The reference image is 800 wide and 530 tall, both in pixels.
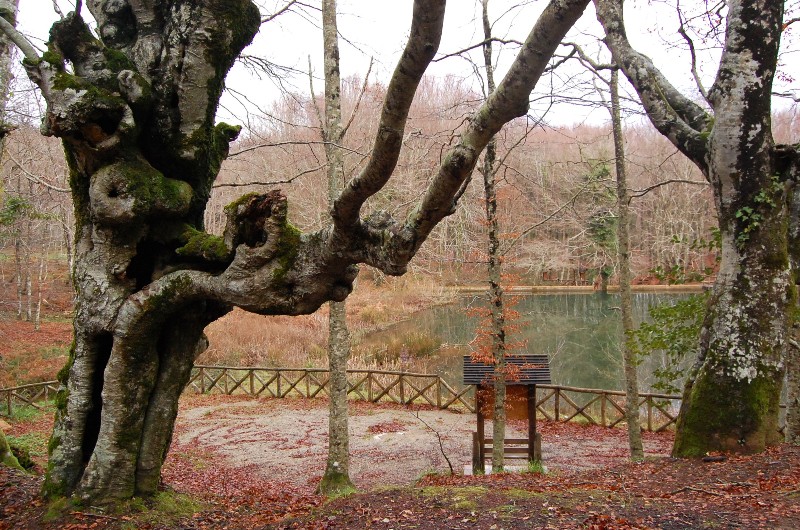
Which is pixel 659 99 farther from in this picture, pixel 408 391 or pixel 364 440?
pixel 408 391

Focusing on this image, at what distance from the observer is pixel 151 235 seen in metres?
4.38

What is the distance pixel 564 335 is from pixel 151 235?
66.4 feet

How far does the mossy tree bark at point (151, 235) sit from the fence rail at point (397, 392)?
35.6 ft

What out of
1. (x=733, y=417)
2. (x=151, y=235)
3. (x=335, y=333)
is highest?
(x=151, y=235)

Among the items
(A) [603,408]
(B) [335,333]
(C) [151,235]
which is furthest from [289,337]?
(C) [151,235]

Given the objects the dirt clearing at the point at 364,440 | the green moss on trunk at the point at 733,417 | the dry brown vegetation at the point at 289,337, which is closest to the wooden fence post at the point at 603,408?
the dirt clearing at the point at 364,440

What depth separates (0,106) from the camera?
6637 millimetres

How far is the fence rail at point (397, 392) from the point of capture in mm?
13862

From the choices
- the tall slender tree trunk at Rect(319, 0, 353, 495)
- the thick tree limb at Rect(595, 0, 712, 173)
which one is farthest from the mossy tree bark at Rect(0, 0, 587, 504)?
the thick tree limb at Rect(595, 0, 712, 173)

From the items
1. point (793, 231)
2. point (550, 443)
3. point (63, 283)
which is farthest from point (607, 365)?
point (63, 283)

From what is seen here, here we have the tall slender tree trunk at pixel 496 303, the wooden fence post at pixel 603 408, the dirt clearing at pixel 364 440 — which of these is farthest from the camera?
the wooden fence post at pixel 603 408

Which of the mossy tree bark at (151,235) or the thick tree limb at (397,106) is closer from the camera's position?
the thick tree limb at (397,106)

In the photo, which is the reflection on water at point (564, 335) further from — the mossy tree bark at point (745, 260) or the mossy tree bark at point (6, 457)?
the mossy tree bark at point (6, 457)

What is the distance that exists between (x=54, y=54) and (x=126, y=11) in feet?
3.09
